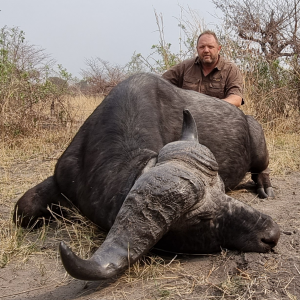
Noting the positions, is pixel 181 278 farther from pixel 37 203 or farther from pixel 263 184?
pixel 263 184

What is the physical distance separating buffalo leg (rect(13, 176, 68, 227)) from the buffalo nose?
73.6 inches

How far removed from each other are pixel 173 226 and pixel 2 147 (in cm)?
537

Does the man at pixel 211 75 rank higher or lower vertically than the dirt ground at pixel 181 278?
higher

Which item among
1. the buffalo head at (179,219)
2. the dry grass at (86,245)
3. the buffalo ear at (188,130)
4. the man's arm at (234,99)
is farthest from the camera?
the man's arm at (234,99)

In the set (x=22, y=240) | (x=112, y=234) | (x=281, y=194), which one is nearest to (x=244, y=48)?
(x=281, y=194)

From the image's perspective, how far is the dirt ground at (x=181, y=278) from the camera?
2.48 metres

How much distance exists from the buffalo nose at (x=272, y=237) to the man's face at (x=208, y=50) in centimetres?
407

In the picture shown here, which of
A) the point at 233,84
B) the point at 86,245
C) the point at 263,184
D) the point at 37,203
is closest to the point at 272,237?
the point at 86,245

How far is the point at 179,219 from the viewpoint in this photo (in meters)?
2.61

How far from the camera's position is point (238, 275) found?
2633 millimetres

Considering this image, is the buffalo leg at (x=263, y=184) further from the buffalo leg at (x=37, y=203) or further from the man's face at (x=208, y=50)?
the buffalo leg at (x=37, y=203)

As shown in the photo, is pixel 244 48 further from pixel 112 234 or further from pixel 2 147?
pixel 112 234

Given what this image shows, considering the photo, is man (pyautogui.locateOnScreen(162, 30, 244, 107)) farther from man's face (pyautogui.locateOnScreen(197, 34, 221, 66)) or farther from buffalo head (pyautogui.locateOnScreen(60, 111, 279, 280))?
buffalo head (pyautogui.locateOnScreen(60, 111, 279, 280))

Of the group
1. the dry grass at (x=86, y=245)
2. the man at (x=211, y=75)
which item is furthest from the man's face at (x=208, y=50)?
the dry grass at (x=86, y=245)
